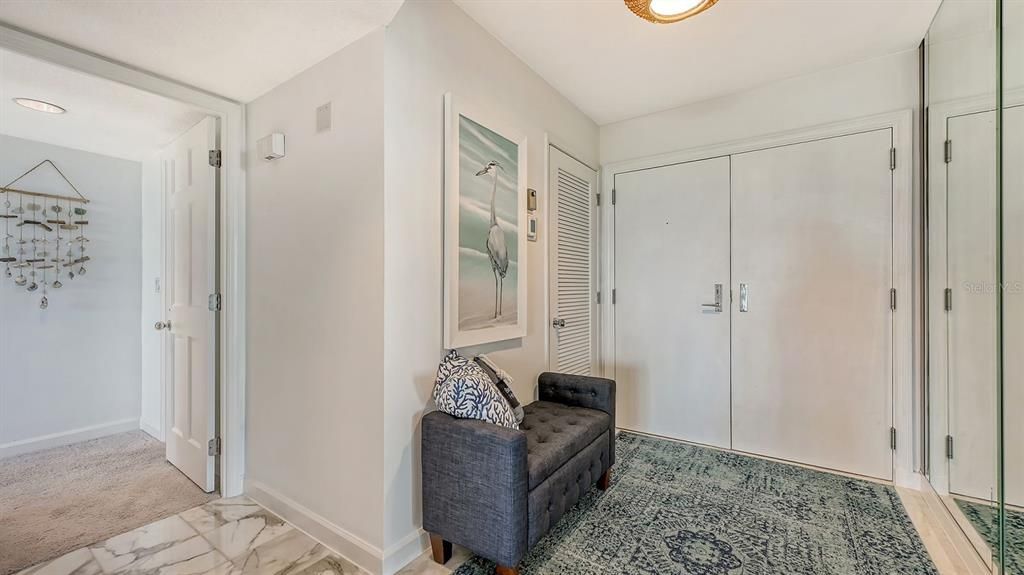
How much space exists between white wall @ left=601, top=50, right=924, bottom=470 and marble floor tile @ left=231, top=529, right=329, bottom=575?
3179mm

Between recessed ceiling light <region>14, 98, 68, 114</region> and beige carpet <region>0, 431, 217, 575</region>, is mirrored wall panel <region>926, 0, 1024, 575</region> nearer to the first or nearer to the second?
beige carpet <region>0, 431, 217, 575</region>

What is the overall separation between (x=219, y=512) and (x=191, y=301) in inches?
46.6

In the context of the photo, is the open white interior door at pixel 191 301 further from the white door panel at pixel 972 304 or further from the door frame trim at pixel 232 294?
the white door panel at pixel 972 304

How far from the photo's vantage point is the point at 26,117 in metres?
2.60

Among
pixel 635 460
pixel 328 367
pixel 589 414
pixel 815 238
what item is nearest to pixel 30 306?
pixel 328 367

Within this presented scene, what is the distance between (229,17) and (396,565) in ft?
7.33

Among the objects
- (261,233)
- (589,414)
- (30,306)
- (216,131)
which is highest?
(216,131)

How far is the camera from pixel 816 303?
2.72m

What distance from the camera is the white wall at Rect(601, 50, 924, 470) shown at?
2.45 meters

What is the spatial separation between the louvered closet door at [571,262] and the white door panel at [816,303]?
102 cm

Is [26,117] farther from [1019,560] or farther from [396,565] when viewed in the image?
[1019,560]

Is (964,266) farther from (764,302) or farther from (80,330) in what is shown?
(80,330)

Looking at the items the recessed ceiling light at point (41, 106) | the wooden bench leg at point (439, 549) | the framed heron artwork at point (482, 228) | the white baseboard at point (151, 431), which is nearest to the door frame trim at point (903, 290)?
the framed heron artwork at point (482, 228)

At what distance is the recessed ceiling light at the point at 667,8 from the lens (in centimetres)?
160
